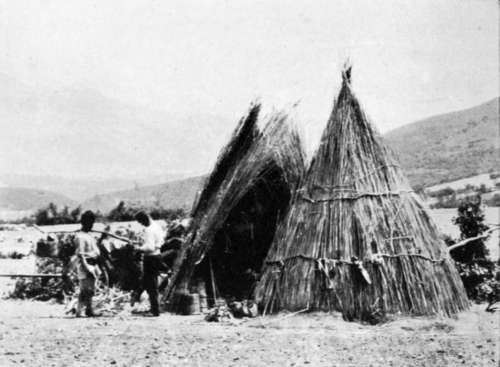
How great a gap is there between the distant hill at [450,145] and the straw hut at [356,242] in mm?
19562

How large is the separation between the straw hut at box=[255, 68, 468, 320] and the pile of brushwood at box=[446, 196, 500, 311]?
0.93 m

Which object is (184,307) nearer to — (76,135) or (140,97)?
(140,97)

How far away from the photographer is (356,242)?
262 inches

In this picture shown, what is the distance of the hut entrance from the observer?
787cm

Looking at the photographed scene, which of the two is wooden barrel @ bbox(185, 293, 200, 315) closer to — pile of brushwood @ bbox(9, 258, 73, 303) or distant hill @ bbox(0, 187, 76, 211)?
pile of brushwood @ bbox(9, 258, 73, 303)

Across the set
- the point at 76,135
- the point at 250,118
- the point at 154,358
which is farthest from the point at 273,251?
the point at 76,135

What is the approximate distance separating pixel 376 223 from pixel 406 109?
2.46 metres

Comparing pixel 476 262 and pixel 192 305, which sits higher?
pixel 476 262

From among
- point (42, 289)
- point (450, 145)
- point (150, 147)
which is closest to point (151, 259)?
point (42, 289)

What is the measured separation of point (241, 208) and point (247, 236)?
38cm

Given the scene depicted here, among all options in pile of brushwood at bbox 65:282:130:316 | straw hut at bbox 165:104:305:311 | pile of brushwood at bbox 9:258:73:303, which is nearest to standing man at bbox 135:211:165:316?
straw hut at bbox 165:104:305:311

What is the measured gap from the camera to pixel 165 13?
6.23 m

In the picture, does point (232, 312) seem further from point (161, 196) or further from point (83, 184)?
point (83, 184)

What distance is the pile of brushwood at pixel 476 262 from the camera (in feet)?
25.3
